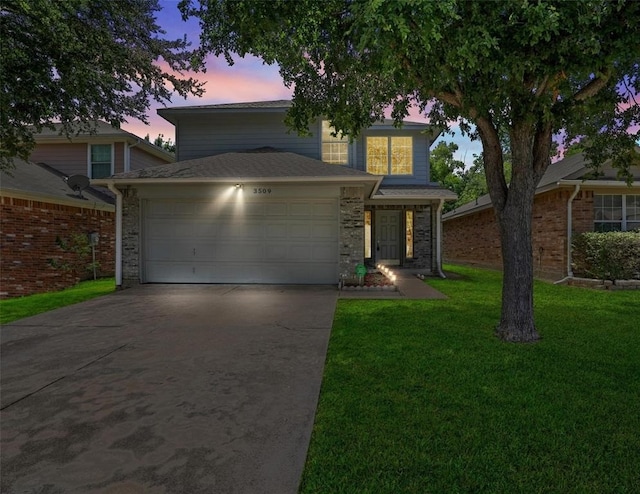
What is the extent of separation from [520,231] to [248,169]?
7572mm

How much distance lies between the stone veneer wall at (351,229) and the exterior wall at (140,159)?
34.7ft

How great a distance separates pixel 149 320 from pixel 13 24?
6290 millimetres

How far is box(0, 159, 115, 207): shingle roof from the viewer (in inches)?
402

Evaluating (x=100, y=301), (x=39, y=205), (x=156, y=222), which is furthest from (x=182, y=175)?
(x=39, y=205)

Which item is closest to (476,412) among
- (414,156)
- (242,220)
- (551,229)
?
(242,220)

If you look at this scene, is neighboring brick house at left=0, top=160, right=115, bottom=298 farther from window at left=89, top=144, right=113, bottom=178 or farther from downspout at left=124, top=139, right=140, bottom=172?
downspout at left=124, top=139, right=140, bottom=172

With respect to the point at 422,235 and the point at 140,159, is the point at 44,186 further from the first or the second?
the point at 422,235

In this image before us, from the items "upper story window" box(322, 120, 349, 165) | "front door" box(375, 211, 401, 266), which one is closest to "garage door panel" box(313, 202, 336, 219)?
"upper story window" box(322, 120, 349, 165)

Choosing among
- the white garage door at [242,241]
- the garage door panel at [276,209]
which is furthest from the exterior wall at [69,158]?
the garage door panel at [276,209]

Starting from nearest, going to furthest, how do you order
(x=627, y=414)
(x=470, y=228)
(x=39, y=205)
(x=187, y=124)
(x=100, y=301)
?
(x=627, y=414) → (x=100, y=301) → (x=39, y=205) → (x=187, y=124) → (x=470, y=228)

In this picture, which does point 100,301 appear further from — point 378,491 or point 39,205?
point 378,491

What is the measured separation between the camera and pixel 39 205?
10.8 m

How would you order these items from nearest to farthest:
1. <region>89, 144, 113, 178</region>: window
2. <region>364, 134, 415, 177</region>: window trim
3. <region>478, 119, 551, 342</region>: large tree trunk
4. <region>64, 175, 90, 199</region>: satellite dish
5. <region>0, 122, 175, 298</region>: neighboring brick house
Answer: <region>478, 119, 551, 342</region>: large tree trunk, <region>0, 122, 175, 298</region>: neighboring brick house, <region>64, 175, 90, 199</region>: satellite dish, <region>364, 134, 415, 177</region>: window trim, <region>89, 144, 113, 178</region>: window

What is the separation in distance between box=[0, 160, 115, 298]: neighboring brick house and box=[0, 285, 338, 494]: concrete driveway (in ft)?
15.5
